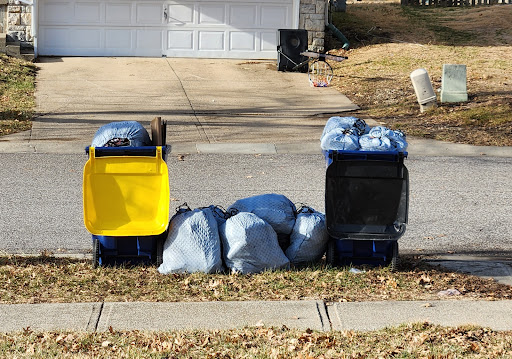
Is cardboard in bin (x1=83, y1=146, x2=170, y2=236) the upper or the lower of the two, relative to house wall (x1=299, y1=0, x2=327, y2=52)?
lower

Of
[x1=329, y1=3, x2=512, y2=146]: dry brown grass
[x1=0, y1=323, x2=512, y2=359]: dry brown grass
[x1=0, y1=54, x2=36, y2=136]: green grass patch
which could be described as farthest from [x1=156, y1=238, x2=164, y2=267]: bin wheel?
[x1=329, y1=3, x2=512, y2=146]: dry brown grass

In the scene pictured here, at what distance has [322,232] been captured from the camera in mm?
6746

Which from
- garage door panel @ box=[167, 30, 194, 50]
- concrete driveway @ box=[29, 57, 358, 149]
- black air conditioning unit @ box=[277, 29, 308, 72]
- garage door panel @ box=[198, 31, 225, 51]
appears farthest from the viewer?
garage door panel @ box=[198, 31, 225, 51]

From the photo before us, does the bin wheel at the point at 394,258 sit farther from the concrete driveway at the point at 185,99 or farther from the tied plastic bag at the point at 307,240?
the concrete driveway at the point at 185,99

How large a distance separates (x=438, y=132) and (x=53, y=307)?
9327 millimetres

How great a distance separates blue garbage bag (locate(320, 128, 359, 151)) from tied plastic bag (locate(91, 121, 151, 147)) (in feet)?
5.00

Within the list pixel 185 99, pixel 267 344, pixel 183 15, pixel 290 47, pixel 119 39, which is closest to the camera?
pixel 267 344

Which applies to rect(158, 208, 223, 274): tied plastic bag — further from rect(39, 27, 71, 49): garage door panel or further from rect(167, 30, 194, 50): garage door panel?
rect(39, 27, 71, 49): garage door panel

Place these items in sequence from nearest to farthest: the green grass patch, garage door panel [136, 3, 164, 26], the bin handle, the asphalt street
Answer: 1. the bin handle
2. the asphalt street
3. the green grass patch
4. garage door panel [136, 3, 164, 26]

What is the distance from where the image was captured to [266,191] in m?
9.91

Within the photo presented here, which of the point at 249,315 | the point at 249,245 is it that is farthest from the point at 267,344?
the point at 249,245

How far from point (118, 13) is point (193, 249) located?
50.9ft

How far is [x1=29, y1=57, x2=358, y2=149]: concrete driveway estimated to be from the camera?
13562mm

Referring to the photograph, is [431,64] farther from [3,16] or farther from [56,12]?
[3,16]
